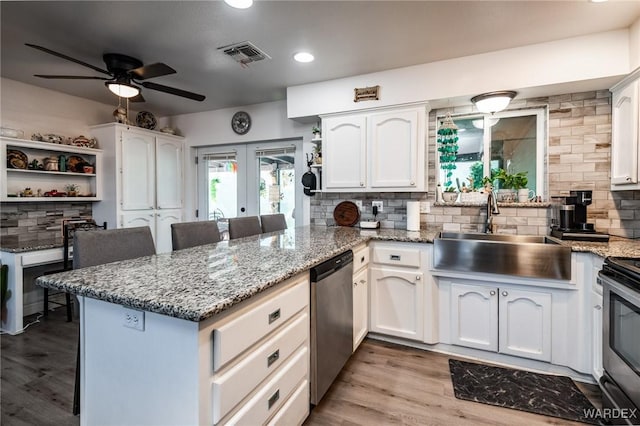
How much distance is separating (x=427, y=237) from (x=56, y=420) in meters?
2.57

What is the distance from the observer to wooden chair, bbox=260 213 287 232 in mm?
3016

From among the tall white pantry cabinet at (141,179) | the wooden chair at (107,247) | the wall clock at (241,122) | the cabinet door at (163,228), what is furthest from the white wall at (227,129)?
the wooden chair at (107,247)

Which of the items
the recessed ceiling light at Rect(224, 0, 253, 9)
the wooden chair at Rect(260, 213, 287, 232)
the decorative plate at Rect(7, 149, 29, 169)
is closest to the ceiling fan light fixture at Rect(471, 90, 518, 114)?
the recessed ceiling light at Rect(224, 0, 253, 9)

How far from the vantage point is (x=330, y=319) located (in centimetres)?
177

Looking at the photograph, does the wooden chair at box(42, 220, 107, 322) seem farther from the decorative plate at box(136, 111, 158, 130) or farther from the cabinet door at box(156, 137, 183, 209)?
the decorative plate at box(136, 111, 158, 130)

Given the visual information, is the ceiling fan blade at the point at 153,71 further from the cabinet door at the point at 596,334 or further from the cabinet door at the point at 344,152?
the cabinet door at the point at 596,334

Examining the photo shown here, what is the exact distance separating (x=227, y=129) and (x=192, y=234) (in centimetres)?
233

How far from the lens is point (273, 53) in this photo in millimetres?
2488

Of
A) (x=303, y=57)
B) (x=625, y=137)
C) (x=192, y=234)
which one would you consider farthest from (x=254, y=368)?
(x=625, y=137)

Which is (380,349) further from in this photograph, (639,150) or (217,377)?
(639,150)

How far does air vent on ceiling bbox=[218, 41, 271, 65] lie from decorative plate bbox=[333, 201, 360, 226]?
159 cm

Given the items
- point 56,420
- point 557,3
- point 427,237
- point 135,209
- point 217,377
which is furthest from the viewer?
point 135,209

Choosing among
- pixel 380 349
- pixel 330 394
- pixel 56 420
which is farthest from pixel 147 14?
pixel 380 349

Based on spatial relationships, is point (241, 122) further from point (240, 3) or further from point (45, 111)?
point (240, 3)
